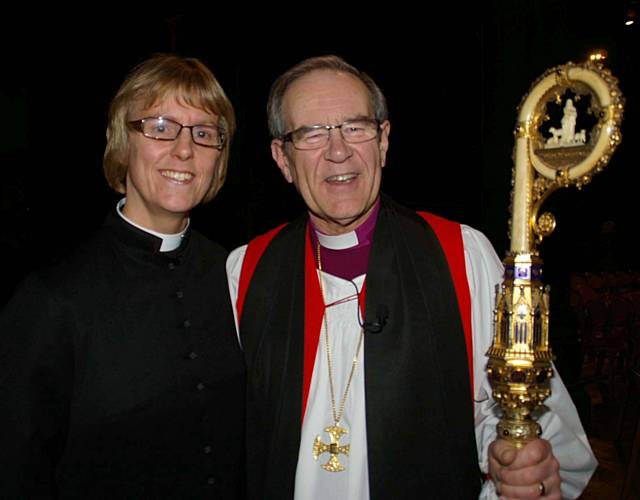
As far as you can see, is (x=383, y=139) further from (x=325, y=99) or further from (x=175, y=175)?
(x=175, y=175)

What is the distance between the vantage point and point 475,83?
7.94m

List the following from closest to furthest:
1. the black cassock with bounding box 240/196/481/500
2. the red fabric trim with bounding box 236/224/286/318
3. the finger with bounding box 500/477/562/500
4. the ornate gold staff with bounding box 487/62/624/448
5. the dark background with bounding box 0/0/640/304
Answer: the ornate gold staff with bounding box 487/62/624/448 < the finger with bounding box 500/477/562/500 < the black cassock with bounding box 240/196/481/500 < the red fabric trim with bounding box 236/224/286/318 < the dark background with bounding box 0/0/640/304

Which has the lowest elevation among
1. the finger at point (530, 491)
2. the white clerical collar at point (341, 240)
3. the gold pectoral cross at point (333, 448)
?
the gold pectoral cross at point (333, 448)

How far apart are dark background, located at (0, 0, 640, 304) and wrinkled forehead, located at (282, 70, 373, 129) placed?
3.99 meters

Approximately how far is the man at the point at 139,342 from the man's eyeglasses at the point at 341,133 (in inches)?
11.9

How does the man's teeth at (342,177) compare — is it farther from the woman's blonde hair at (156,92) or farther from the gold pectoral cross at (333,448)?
the gold pectoral cross at (333,448)

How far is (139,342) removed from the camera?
1.97 meters

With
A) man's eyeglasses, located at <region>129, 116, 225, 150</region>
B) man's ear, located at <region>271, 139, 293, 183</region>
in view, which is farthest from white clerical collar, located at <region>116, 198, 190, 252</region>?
man's ear, located at <region>271, 139, 293, 183</region>

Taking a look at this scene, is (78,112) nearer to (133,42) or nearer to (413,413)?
(133,42)

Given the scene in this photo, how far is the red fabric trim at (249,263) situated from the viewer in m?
2.36

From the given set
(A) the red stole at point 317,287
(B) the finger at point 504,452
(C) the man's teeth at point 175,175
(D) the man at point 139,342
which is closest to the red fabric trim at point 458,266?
(A) the red stole at point 317,287

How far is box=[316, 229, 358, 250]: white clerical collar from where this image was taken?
2.26 metres

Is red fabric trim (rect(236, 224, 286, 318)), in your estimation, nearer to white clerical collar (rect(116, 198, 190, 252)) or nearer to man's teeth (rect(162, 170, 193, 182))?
white clerical collar (rect(116, 198, 190, 252))

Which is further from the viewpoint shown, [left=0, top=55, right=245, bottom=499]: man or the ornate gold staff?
[left=0, top=55, right=245, bottom=499]: man
